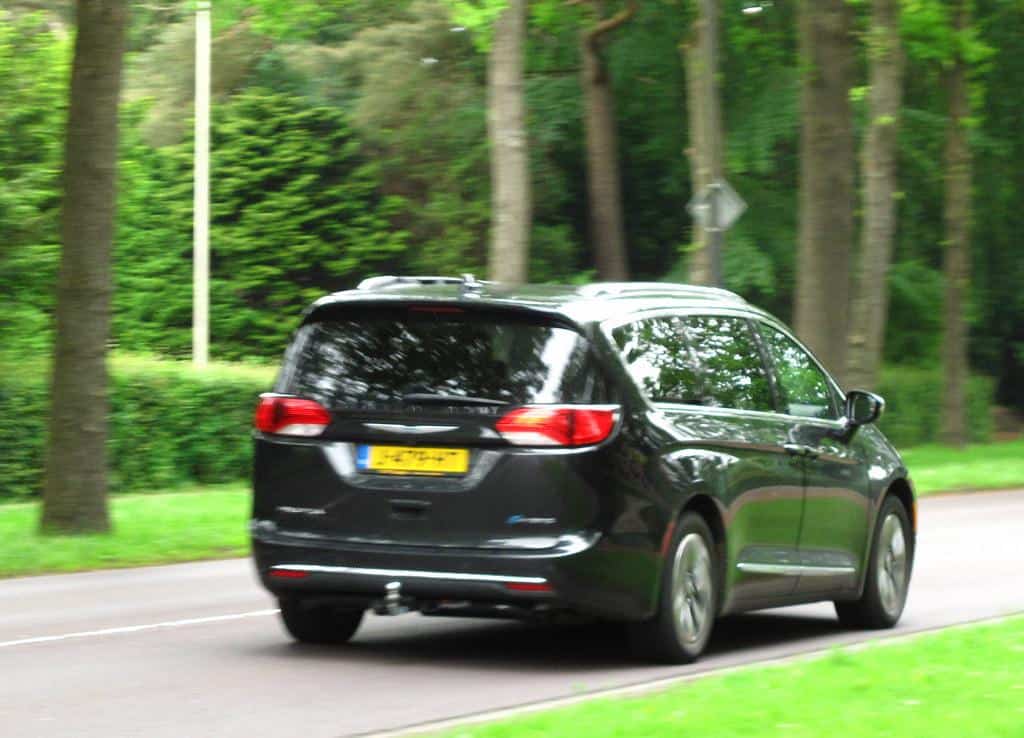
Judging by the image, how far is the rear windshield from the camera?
370 inches

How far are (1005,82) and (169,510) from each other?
24.3 m

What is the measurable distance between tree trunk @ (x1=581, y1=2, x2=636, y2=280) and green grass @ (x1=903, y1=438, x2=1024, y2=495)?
6.20 meters

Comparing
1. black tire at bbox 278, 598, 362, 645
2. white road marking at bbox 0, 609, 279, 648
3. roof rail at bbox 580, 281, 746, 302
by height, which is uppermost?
roof rail at bbox 580, 281, 746, 302

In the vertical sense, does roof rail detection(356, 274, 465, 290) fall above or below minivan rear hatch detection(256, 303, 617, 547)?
above

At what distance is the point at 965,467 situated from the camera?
3038cm

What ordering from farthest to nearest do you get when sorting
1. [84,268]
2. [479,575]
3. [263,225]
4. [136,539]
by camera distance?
[263,225] → [136,539] → [84,268] → [479,575]

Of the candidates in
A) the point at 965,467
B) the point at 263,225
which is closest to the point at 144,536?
the point at 965,467

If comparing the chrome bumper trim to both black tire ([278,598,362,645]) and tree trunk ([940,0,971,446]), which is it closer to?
black tire ([278,598,362,645])

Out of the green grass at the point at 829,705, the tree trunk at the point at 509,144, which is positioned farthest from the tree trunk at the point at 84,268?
the tree trunk at the point at 509,144

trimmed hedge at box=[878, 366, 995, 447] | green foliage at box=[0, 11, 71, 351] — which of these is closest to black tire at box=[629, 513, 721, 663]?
green foliage at box=[0, 11, 71, 351]

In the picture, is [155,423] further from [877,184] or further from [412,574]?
[412,574]

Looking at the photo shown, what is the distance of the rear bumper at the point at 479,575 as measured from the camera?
920cm

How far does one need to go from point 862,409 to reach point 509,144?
13.4 metres

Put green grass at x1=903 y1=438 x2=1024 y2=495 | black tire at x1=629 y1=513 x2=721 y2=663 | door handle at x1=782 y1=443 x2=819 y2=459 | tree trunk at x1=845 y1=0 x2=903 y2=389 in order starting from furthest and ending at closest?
tree trunk at x1=845 y1=0 x2=903 y2=389
green grass at x1=903 y1=438 x2=1024 y2=495
door handle at x1=782 y1=443 x2=819 y2=459
black tire at x1=629 y1=513 x2=721 y2=663
